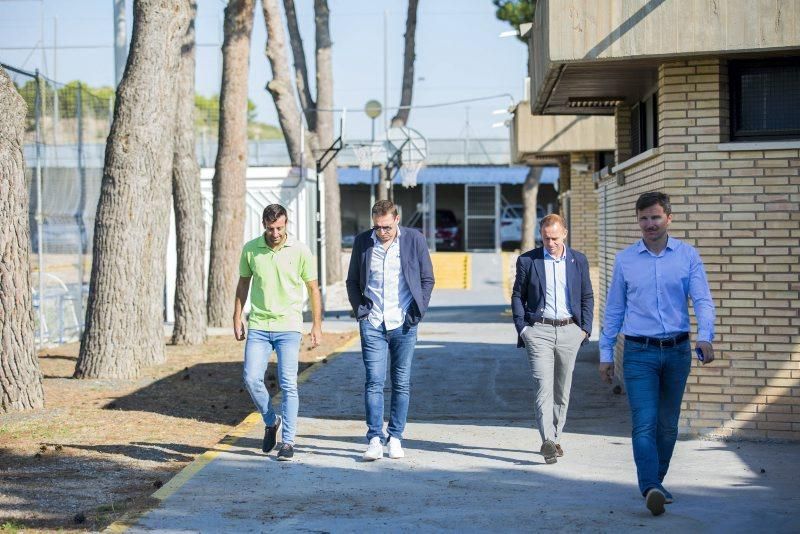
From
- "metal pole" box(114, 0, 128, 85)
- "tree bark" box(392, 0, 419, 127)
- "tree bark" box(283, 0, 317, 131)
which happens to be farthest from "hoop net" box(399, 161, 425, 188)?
"metal pole" box(114, 0, 128, 85)

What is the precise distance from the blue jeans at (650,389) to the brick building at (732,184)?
249cm

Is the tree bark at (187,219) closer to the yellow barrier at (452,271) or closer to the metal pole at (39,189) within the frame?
the metal pole at (39,189)

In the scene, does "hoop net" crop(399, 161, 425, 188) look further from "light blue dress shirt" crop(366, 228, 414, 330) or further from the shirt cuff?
the shirt cuff

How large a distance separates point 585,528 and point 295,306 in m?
3.10

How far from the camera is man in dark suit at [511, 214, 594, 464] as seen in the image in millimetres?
8750

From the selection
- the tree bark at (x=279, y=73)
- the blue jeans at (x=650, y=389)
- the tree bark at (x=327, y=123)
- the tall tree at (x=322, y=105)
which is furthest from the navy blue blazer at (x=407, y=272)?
the tree bark at (x=327, y=123)

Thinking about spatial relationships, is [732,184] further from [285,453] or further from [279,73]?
[279,73]

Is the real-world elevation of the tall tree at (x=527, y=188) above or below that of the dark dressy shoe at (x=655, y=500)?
above

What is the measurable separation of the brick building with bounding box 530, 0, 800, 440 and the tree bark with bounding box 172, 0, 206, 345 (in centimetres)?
923

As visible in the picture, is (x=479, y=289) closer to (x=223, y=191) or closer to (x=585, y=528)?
(x=223, y=191)

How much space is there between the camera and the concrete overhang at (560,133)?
67.2 feet

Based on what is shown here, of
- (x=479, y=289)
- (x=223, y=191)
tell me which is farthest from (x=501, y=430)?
(x=479, y=289)

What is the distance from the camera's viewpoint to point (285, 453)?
8.85 m

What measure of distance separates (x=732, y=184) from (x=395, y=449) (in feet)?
10.7
